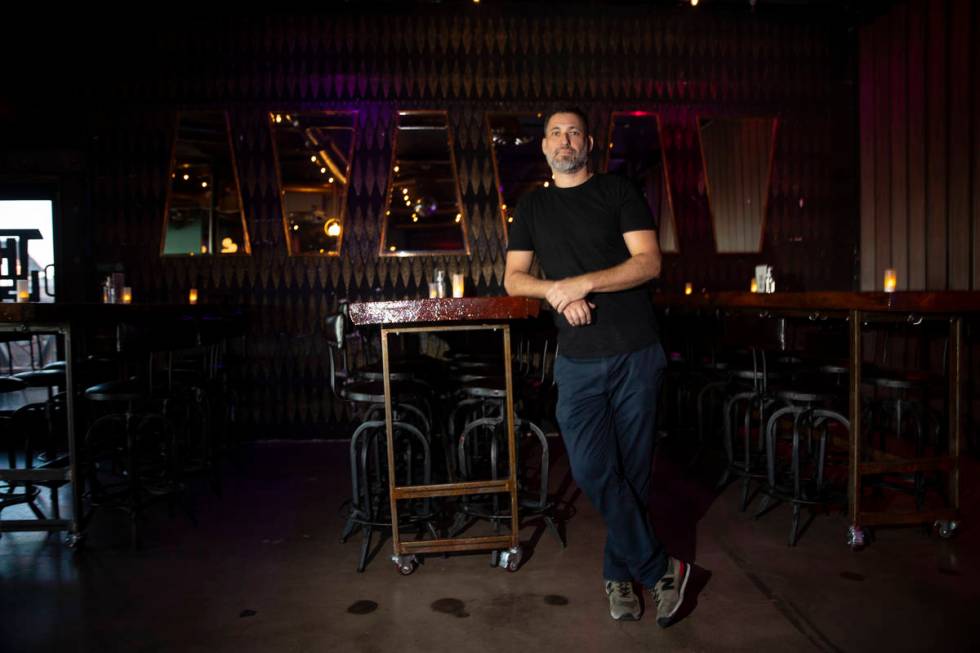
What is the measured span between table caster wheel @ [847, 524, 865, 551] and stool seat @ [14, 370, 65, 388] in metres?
4.27

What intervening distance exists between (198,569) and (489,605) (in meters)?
1.27

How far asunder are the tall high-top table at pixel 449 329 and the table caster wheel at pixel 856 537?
1452 millimetres

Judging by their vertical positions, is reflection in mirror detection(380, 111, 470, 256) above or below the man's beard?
above

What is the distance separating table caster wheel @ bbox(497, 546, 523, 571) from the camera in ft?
8.59

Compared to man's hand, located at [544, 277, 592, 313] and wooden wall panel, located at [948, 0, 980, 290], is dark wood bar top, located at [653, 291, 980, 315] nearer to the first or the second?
man's hand, located at [544, 277, 592, 313]

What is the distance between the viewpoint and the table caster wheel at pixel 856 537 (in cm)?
277

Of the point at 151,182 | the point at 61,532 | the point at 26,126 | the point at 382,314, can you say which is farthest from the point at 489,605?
the point at 26,126

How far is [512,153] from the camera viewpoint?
18.2 feet

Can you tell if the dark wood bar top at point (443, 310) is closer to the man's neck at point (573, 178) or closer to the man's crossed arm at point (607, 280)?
the man's crossed arm at point (607, 280)

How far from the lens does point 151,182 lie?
5379 millimetres

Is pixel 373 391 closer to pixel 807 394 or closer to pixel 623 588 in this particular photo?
pixel 623 588

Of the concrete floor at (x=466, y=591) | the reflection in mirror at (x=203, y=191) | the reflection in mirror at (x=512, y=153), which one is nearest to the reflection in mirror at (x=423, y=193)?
the reflection in mirror at (x=512, y=153)

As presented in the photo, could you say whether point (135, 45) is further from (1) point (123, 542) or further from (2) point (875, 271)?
(2) point (875, 271)

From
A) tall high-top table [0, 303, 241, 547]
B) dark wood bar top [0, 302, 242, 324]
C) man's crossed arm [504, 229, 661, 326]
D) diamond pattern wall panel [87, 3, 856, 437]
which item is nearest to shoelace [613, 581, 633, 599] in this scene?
man's crossed arm [504, 229, 661, 326]
